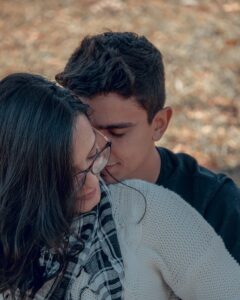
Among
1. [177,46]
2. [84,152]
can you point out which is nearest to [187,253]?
[84,152]

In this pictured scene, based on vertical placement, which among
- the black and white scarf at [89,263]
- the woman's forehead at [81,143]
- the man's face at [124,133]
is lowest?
the black and white scarf at [89,263]

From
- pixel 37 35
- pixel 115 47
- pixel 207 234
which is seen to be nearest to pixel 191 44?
pixel 37 35

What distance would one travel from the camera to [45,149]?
273 cm

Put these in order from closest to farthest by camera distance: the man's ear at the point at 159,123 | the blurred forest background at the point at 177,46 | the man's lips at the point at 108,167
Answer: the man's lips at the point at 108,167, the man's ear at the point at 159,123, the blurred forest background at the point at 177,46

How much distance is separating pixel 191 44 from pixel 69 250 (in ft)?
14.6

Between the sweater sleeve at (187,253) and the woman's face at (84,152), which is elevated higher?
the woman's face at (84,152)

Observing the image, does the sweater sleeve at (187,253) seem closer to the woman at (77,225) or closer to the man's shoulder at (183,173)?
the woman at (77,225)

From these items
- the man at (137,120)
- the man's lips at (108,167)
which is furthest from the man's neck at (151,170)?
the man's lips at (108,167)

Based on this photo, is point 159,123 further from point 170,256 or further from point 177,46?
point 177,46

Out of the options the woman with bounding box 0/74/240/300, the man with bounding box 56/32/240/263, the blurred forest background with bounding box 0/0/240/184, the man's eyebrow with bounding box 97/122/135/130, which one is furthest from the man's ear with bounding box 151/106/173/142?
the blurred forest background with bounding box 0/0/240/184

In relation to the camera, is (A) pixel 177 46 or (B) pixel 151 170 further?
(A) pixel 177 46

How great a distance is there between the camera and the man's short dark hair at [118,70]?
313cm

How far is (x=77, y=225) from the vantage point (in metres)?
2.85

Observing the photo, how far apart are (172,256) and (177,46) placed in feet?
14.5
